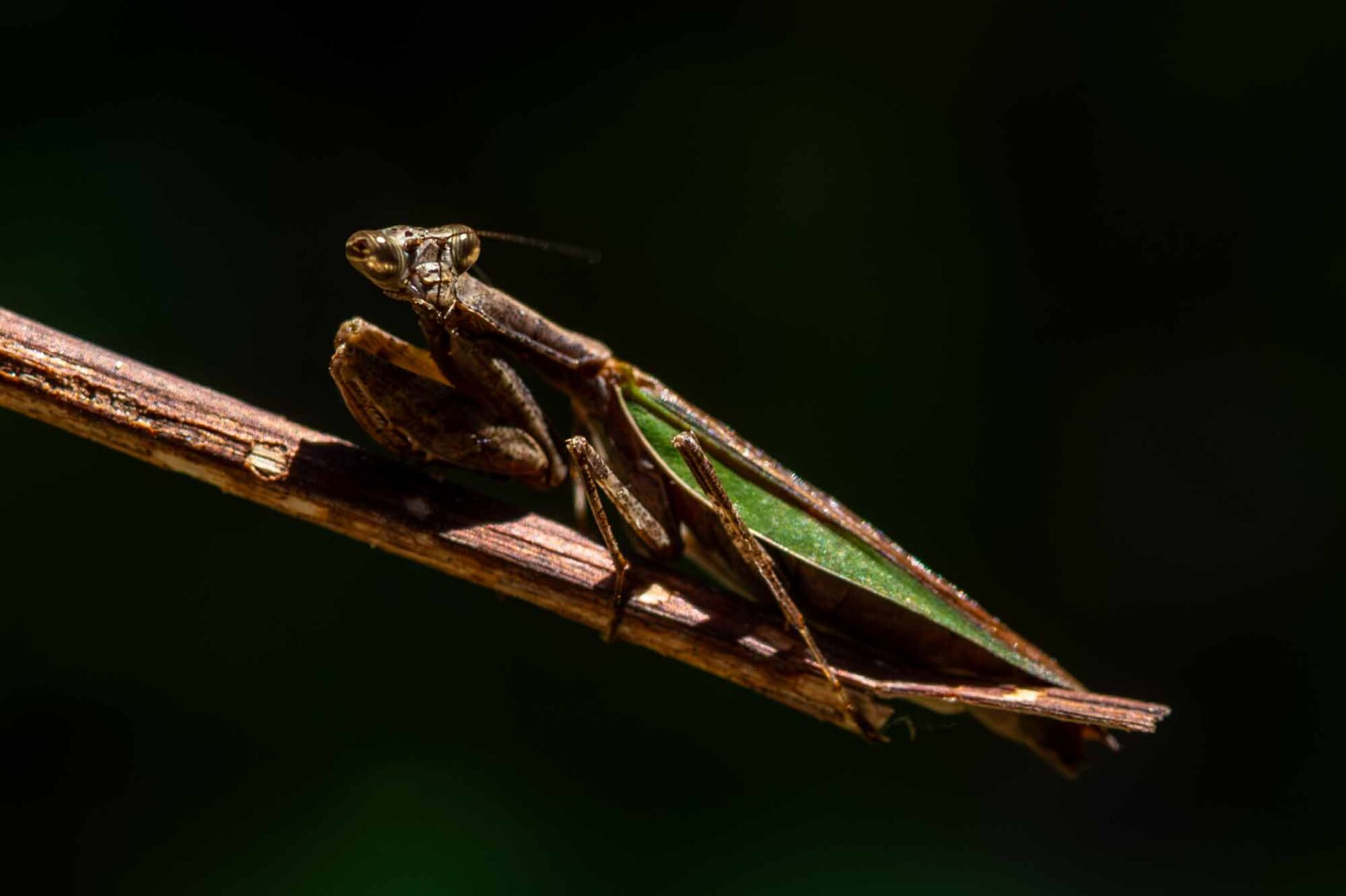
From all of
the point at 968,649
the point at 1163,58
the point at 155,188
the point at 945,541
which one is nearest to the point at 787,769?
the point at 945,541

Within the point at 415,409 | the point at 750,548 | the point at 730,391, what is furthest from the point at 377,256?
the point at 730,391

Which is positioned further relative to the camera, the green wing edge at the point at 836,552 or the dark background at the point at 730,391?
the dark background at the point at 730,391

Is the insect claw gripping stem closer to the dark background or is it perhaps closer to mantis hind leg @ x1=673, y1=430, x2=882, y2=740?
mantis hind leg @ x1=673, y1=430, x2=882, y2=740

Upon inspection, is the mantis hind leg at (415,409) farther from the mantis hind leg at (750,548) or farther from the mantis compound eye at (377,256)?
the mantis hind leg at (750,548)

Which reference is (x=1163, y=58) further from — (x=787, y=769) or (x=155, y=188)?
(x=155, y=188)

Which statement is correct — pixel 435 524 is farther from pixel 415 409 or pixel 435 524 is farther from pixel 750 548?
pixel 750 548

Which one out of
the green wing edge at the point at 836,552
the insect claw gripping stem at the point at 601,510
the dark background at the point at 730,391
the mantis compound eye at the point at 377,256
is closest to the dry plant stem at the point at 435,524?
the insect claw gripping stem at the point at 601,510
